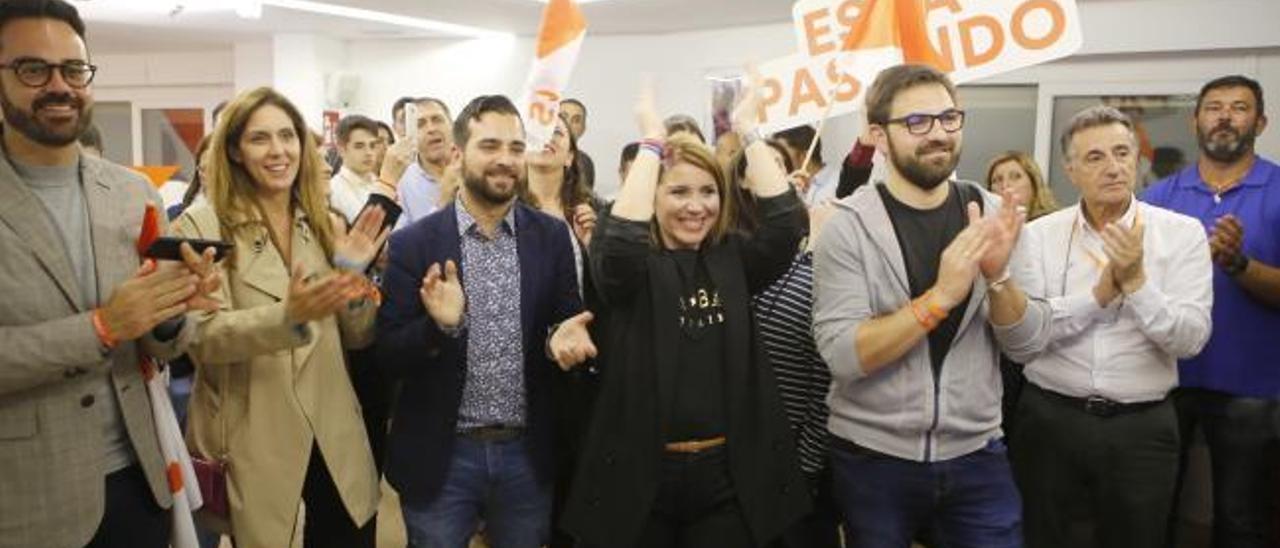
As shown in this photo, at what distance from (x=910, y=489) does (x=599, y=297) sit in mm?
800

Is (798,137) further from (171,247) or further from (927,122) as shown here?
(171,247)

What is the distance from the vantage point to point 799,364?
91.1 inches

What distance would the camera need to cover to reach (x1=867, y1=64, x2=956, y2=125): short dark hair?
205cm

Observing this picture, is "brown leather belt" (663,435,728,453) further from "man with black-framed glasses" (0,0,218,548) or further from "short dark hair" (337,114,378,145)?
"short dark hair" (337,114,378,145)

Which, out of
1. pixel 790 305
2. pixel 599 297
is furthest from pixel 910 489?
pixel 599 297

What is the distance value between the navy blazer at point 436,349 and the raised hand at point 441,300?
0.14 ft

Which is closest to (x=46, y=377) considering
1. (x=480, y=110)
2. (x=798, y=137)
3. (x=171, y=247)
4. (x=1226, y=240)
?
(x=171, y=247)

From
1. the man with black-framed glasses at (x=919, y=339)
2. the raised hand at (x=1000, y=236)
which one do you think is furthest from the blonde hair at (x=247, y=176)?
the raised hand at (x=1000, y=236)

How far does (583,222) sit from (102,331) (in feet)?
5.83

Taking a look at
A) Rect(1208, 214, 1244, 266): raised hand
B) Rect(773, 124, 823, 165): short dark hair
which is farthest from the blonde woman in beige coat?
Rect(773, 124, 823, 165): short dark hair

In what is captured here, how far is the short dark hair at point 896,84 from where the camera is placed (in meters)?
2.05

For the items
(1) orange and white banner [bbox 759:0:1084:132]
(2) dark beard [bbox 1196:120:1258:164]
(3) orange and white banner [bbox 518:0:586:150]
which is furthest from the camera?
(3) orange and white banner [bbox 518:0:586:150]

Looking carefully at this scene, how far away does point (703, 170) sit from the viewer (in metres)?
2.14

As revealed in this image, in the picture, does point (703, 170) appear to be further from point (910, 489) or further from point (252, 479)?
point (252, 479)
